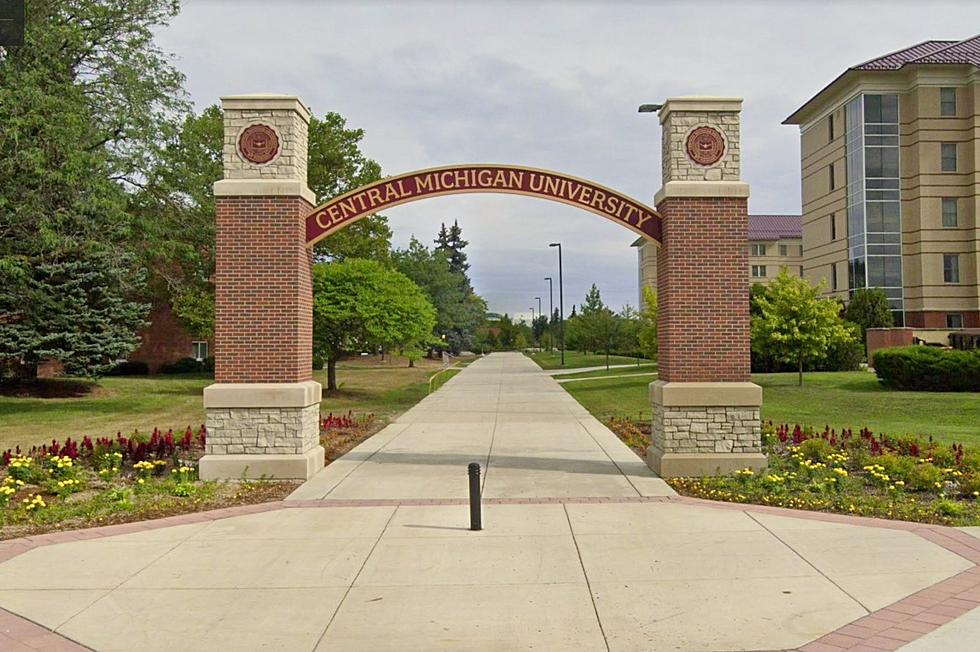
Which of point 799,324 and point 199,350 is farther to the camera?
point 199,350

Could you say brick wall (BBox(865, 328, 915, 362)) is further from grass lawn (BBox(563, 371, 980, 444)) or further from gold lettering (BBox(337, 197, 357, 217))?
gold lettering (BBox(337, 197, 357, 217))

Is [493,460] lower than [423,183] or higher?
lower

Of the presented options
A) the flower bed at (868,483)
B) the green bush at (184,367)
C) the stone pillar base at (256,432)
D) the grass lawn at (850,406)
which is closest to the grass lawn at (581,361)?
the green bush at (184,367)

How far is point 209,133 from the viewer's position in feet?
122

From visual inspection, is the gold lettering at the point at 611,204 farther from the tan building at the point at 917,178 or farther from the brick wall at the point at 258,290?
the tan building at the point at 917,178

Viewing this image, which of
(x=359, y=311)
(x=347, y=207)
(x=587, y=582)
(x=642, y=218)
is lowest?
(x=587, y=582)

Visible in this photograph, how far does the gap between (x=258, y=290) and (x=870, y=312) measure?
3831 centimetres

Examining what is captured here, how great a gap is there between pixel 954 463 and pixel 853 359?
2754cm

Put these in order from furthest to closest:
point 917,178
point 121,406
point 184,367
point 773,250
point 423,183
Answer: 1. point 773,250
2. point 917,178
3. point 184,367
4. point 121,406
5. point 423,183

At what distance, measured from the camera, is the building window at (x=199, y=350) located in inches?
1854

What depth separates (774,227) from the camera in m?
87.9

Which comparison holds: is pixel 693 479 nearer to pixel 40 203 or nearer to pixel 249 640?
pixel 249 640

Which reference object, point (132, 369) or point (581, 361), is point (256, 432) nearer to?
point (132, 369)

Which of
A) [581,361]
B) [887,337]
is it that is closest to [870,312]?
[887,337]
